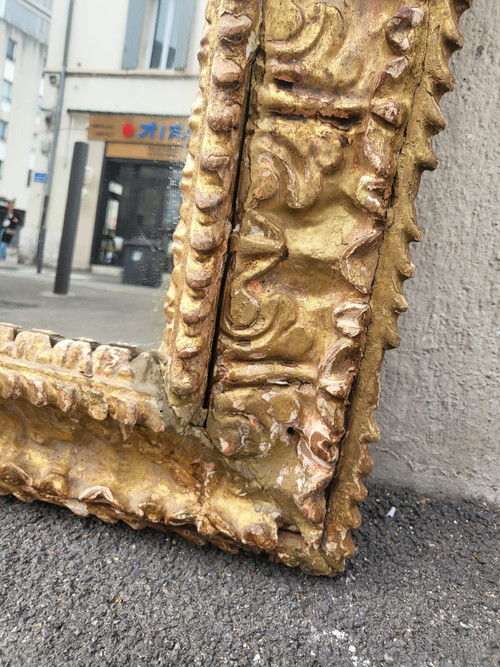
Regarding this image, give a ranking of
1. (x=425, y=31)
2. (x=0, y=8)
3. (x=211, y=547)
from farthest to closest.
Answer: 1. (x=0, y=8)
2. (x=211, y=547)
3. (x=425, y=31)

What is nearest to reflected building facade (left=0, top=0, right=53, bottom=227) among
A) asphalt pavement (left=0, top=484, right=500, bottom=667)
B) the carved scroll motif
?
the carved scroll motif

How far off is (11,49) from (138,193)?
15.2 inches

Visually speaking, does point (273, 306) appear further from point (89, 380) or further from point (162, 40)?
point (162, 40)

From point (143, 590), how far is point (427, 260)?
2.54 ft

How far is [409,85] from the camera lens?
70cm

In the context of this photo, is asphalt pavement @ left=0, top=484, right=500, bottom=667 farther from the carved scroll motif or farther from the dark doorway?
the dark doorway

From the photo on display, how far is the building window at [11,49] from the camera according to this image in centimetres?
96

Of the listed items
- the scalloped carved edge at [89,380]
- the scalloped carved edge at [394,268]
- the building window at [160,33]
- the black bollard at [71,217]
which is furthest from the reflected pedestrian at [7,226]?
the scalloped carved edge at [394,268]

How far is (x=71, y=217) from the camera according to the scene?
921 millimetres

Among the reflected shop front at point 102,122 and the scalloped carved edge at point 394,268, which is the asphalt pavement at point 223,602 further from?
the reflected shop front at point 102,122

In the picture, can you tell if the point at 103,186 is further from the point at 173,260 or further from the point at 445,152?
the point at 445,152

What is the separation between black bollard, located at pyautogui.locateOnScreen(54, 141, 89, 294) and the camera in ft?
2.98

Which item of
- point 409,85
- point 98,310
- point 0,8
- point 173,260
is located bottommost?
point 98,310

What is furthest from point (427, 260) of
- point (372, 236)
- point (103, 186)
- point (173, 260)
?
point (103, 186)
